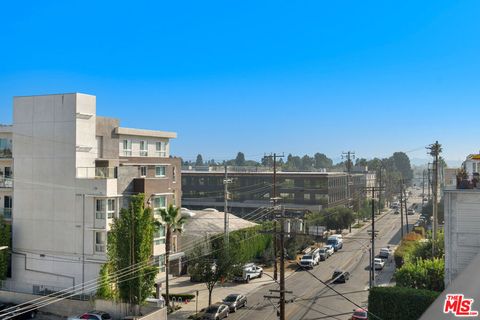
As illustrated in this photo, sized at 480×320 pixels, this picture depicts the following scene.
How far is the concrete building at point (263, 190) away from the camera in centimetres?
9550

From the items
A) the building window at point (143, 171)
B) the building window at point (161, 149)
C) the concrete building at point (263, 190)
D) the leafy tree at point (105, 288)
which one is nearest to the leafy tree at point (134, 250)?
the leafy tree at point (105, 288)

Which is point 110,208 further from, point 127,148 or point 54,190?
point 127,148

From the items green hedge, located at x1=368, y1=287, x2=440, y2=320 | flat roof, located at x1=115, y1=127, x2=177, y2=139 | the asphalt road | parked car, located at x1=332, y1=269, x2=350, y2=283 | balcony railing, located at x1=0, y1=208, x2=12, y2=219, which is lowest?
the asphalt road

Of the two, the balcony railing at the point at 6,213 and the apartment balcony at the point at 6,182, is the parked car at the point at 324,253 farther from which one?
the apartment balcony at the point at 6,182

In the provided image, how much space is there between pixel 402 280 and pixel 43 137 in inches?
1190

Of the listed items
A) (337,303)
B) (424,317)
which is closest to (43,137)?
(337,303)

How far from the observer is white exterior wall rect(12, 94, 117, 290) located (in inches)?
1533

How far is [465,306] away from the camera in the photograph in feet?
34.2

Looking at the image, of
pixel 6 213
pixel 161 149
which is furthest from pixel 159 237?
pixel 6 213

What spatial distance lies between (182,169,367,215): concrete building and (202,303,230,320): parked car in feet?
191

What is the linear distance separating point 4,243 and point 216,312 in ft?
64.5

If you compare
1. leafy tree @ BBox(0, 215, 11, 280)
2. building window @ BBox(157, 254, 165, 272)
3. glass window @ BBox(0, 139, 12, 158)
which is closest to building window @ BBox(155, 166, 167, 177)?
building window @ BBox(157, 254, 165, 272)

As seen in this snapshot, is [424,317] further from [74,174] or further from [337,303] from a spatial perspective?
[74,174]

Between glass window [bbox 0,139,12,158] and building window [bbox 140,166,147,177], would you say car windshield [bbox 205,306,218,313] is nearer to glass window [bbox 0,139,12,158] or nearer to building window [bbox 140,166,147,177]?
building window [bbox 140,166,147,177]
